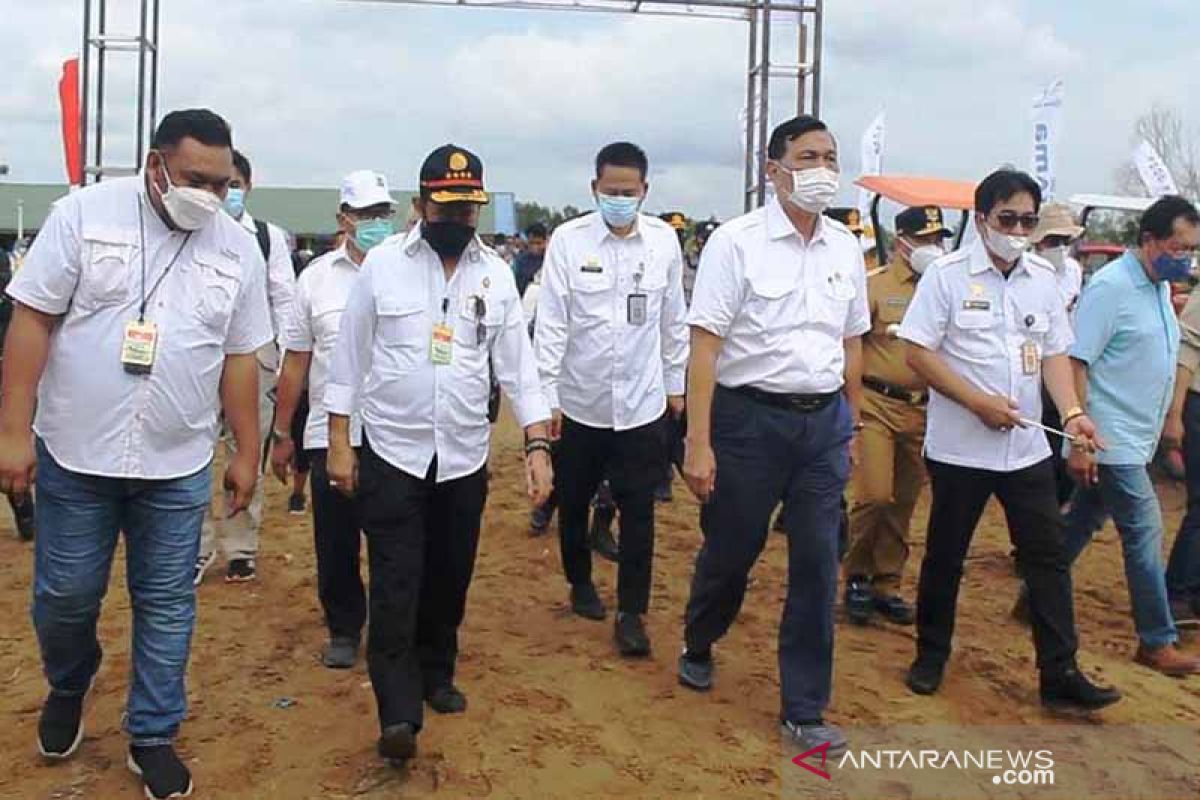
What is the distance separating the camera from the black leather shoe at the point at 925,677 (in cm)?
523

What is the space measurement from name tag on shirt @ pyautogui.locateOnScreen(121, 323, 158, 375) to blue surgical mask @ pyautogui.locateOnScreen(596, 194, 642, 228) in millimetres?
2587

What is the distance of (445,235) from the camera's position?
439 centimetres

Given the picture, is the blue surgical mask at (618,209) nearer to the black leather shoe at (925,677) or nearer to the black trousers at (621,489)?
the black trousers at (621,489)

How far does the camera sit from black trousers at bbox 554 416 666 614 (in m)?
5.73

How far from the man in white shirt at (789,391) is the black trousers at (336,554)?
1.63 m

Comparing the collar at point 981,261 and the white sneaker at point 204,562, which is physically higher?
the collar at point 981,261

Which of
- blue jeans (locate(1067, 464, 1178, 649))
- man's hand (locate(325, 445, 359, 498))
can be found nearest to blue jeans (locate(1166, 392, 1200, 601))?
blue jeans (locate(1067, 464, 1178, 649))

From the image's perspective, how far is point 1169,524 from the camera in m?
9.36

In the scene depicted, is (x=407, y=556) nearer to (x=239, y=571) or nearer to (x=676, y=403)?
(x=676, y=403)

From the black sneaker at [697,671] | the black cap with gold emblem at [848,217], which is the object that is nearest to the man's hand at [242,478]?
the black sneaker at [697,671]

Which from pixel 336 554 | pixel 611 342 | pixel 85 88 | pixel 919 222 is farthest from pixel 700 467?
pixel 85 88

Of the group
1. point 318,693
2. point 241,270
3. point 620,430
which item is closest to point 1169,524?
point 620,430

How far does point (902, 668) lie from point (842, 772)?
1248 mm

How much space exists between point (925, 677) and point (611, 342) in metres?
2.04
